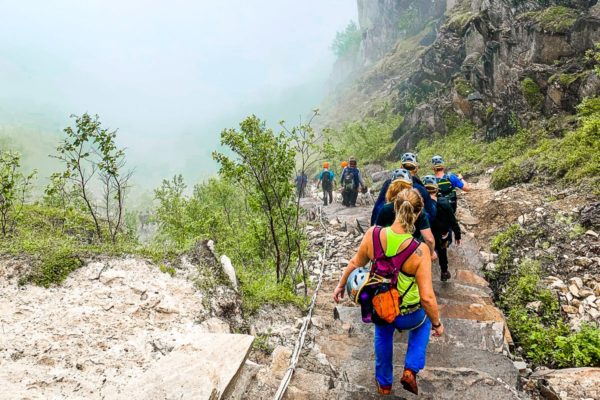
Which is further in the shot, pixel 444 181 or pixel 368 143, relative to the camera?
pixel 368 143

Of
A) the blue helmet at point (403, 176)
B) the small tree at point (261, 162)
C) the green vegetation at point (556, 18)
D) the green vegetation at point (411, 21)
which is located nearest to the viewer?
the blue helmet at point (403, 176)

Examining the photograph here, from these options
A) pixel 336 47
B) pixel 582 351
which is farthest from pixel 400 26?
pixel 582 351

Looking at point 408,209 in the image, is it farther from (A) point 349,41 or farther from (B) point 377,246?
(A) point 349,41

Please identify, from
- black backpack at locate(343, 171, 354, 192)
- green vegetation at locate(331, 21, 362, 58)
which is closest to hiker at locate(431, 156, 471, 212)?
black backpack at locate(343, 171, 354, 192)

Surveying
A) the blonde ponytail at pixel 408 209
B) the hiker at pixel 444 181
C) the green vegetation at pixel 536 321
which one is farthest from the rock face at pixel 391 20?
the blonde ponytail at pixel 408 209

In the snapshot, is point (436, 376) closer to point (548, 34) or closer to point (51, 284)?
point (51, 284)

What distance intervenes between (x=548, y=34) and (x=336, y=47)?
119 metres

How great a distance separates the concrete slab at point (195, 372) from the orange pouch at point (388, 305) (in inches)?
64.4

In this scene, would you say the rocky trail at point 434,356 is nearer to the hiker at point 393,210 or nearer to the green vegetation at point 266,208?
the green vegetation at point 266,208

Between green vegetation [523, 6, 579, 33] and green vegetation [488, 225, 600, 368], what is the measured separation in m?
16.2

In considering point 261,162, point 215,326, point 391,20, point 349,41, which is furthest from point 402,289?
point 349,41

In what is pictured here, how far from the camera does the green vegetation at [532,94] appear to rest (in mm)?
17516

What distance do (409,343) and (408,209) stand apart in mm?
1479

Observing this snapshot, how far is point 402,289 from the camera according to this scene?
3.63 meters
